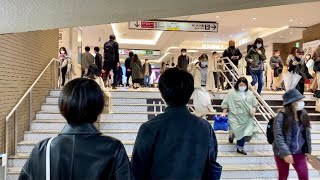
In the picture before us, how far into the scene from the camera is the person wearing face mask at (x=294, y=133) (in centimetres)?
389

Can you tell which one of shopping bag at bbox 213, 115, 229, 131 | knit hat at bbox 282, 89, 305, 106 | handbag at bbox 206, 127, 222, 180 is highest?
knit hat at bbox 282, 89, 305, 106

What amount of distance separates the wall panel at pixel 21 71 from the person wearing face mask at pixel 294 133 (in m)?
3.99

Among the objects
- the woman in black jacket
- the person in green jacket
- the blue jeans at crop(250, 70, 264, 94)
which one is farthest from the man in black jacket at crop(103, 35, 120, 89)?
the woman in black jacket

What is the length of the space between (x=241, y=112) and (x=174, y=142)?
13.9 ft

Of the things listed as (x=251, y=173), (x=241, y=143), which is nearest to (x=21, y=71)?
(x=241, y=143)

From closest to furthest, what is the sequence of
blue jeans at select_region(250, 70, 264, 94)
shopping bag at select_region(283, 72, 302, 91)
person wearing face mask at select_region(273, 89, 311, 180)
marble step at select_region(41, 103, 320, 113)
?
person wearing face mask at select_region(273, 89, 311, 180)
marble step at select_region(41, 103, 320, 113)
shopping bag at select_region(283, 72, 302, 91)
blue jeans at select_region(250, 70, 264, 94)

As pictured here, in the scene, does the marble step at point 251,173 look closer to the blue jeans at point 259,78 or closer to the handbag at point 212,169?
the blue jeans at point 259,78

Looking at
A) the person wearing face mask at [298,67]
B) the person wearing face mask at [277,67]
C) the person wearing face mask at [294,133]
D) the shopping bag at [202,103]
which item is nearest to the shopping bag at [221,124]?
the shopping bag at [202,103]

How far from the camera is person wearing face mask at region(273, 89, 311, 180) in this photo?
12.8 feet

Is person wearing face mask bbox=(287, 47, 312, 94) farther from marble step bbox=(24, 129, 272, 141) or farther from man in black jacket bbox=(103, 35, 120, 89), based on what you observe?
man in black jacket bbox=(103, 35, 120, 89)

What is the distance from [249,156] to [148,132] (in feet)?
14.6

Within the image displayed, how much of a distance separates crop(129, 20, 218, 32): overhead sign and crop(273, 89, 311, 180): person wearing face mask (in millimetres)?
9011

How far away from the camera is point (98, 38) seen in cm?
1906

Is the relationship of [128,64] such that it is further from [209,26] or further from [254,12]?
[254,12]
